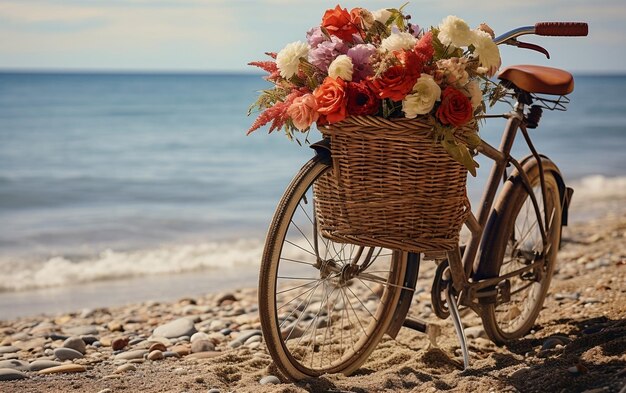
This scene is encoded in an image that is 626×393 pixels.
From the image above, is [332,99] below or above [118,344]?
above

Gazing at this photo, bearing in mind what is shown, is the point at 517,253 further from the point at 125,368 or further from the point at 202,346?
the point at 125,368

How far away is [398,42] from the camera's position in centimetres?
321

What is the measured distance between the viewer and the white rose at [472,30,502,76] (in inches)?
131

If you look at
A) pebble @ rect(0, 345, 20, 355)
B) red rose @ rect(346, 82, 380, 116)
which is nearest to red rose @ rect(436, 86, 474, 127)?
red rose @ rect(346, 82, 380, 116)

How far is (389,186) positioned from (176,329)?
2298 millimetres

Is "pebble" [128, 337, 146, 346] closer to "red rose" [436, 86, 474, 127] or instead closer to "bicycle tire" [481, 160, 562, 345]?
"bicycle tire" [481, 160, 562, 345]

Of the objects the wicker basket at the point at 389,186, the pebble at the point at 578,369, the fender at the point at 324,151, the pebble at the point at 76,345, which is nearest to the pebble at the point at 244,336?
the pebble at the point at 76,345

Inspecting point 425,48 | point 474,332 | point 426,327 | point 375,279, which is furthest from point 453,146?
point 474,332

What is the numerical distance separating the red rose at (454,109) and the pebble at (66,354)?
8.37 feet

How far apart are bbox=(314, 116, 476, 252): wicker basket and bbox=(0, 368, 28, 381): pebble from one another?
174 cm

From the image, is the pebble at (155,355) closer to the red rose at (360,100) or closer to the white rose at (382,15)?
the red rose at (360,100)

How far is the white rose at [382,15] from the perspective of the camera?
3.42m

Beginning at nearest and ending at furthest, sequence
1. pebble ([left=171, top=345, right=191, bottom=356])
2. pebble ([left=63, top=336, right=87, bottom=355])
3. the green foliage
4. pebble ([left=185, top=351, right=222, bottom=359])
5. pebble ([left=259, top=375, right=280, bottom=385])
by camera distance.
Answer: the green foliage → pebble ([left=259, top=375, right=280, bottom=385]) → pebble ([left=185, top=351, right=222, bottom=359]) → pebble ([left=171, top=345, right=191, bottom=356]) → pebble ([left=63, top=336, right=87, bottom=355])

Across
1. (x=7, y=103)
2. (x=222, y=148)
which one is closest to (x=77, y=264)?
(x=222, y=148)
